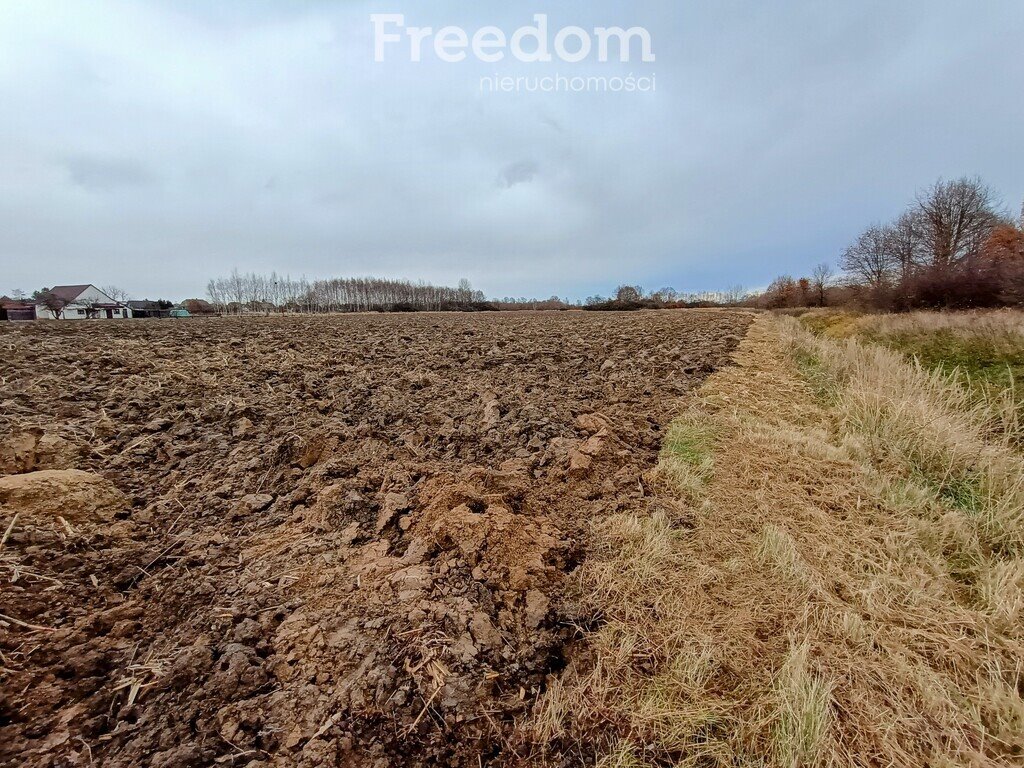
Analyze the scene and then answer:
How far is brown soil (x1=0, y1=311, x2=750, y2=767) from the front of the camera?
157cm

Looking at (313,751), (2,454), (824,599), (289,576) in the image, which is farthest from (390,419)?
(824,599)

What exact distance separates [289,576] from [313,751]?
101 centimetres

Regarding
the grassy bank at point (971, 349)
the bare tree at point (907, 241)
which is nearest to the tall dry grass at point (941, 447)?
the grassy bank at point (971, 349)

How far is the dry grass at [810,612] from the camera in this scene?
1.61 metres

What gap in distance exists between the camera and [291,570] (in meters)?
2.34

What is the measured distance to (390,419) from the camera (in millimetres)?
4641

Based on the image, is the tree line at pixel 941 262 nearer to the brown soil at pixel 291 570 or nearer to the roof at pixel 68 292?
Answer: the brown soil at pixel 291 570

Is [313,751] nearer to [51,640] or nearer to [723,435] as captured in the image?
[51,640]

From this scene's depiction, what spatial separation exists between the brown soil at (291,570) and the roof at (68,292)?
79577 mm

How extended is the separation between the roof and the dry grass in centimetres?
8509

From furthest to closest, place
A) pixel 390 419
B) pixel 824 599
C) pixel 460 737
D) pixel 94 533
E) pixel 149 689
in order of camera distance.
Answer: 1. pixel 390 419
2. pixel 94 533
3. pixel 824 599
4. pixel 149 689
5. pixel 460 737

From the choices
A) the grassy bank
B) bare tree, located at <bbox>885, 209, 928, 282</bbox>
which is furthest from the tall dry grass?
bare tree, located at <bbox>885, 209, 928, 282</bbox>

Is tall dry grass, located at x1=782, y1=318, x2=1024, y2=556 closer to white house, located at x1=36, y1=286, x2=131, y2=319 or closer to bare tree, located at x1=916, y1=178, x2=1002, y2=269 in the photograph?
bare tree, located at x1=916, y1=178, x2=1002, y2=269

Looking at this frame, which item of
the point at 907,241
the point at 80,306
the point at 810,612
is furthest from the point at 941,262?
the point at 80,306
